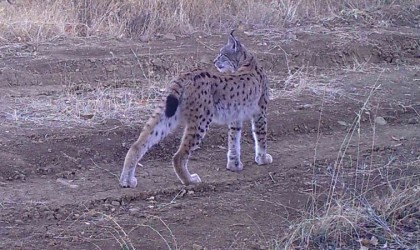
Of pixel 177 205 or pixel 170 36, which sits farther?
pixel 170 36

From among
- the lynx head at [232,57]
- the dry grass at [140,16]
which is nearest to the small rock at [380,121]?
the lynx head at [232,57]

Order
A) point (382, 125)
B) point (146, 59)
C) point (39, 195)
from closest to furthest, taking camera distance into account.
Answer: point (39, 195) < point (382, 125) < point (146, 59)

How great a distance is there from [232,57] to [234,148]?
3.44 feet

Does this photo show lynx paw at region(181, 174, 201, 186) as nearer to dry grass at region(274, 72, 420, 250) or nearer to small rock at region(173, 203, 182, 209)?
small rock at region(173, 203, 182, 209)

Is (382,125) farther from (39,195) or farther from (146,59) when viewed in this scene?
(39,195)

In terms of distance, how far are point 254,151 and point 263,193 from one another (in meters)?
1.20

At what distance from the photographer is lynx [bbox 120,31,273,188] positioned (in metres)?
6.36

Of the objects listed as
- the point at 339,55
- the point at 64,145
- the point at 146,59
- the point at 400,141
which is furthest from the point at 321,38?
the point at 64,145

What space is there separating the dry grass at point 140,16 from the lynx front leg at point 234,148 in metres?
4.01

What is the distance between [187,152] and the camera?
645cm

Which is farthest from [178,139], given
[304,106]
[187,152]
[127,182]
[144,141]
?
[304,106]

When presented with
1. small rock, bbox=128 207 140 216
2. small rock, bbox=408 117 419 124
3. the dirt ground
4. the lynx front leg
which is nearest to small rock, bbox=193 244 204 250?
the dirt ground

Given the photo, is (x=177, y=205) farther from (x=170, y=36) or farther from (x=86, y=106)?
(x=170, y=36)

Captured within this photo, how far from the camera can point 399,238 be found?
5344mm
